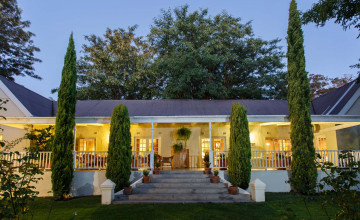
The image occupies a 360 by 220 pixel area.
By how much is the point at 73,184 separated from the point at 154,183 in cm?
327

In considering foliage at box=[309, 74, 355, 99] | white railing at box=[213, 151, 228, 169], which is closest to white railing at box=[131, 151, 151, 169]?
white railing at box=[213, 151, 228, 169]

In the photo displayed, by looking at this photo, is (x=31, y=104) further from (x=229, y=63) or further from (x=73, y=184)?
(x=229, y=63)

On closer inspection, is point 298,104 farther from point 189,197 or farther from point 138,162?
point 138,162

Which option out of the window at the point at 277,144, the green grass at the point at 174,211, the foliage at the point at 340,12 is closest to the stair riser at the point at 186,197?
the green grass at the point at 174,211

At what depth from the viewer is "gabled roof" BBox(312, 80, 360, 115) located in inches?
483

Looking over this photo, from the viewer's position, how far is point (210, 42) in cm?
2017

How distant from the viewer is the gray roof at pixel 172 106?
12789 millimetres

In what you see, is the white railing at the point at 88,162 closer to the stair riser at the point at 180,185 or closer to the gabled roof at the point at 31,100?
the stair riser at the point at 180,185

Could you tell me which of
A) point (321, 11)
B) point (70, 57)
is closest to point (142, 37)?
point (70, 57)

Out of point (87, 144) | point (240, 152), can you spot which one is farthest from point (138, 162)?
point (240, 152)

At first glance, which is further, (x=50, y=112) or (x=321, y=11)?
(x=50, y=112)

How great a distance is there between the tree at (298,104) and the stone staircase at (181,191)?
2542 mm

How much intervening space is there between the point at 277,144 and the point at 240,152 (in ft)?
18.2

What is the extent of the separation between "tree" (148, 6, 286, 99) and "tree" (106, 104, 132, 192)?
32.3 ft
